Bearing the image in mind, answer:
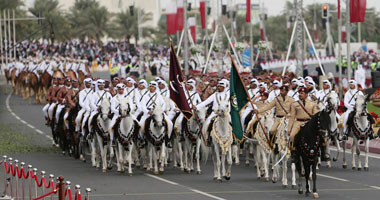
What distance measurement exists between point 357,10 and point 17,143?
14.5 metres

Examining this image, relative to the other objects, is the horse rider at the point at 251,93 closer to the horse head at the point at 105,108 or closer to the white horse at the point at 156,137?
the white horse at the point at 156,137

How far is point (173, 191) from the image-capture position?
71.4ft

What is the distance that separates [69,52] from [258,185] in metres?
71.7

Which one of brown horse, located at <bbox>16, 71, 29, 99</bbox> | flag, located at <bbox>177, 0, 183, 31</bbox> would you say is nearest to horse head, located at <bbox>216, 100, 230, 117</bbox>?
brown horse, located at <bbox>16, 71, 29, 99</bbox>

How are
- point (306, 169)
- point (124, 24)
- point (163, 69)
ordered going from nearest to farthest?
1. point (306, 169)
2. point (163, 69)
3. point (124, 24)

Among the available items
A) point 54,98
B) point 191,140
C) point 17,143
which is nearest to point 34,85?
point 17,143

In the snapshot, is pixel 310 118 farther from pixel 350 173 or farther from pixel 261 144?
pixel 350 173

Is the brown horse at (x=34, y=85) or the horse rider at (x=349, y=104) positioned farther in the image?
the brown horse at (x=34, y=85)

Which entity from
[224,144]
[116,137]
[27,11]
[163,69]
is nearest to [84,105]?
[116,137]

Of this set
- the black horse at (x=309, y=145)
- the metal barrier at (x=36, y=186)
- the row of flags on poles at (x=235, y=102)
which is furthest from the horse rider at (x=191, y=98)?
the metal barrier at (x=36, y=186)

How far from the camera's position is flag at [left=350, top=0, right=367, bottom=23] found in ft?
135

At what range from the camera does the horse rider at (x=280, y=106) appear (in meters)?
22.4

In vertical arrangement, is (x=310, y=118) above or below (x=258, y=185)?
above

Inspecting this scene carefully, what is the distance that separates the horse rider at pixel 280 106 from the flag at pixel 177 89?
247 cm
